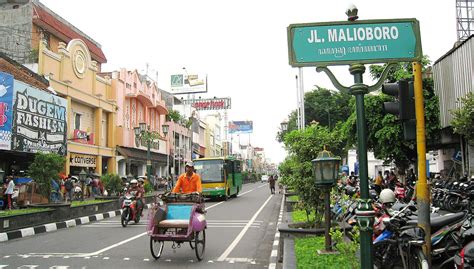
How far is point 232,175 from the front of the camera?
2900cm

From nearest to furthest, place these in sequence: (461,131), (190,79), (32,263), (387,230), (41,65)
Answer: (387,230)
(32,263)
(461,131)
(41,65)
(190,79)

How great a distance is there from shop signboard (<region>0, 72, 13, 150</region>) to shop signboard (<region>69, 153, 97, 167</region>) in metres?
8.07

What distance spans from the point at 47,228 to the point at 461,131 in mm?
12304

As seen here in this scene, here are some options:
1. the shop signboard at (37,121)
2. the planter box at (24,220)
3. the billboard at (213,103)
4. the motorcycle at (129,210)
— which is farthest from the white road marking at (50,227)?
the billboard at (213,103)

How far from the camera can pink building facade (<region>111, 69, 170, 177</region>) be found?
118 ft

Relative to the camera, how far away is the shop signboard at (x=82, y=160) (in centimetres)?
2850

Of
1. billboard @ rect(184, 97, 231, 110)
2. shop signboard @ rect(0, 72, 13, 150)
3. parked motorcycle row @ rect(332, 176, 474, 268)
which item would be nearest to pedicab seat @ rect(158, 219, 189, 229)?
parked motorcycle row @ rect(332, 176, 474, 268)

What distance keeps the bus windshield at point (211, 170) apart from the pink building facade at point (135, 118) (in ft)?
36.3

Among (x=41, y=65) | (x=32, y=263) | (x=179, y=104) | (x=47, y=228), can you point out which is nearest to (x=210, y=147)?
(x=179, y=104)

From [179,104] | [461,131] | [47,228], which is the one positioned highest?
[179,104]

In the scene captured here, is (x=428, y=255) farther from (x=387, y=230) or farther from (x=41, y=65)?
(x=41, y=65)

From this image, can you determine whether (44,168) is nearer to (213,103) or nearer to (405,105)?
(405,105)

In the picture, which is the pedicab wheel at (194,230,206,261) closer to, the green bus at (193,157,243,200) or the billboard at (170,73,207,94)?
the green bus at (193,157,243,200)

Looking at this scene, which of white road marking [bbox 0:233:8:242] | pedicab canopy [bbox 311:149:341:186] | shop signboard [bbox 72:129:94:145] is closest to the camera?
pedicab canopy [bbox 311:149:341:186]
